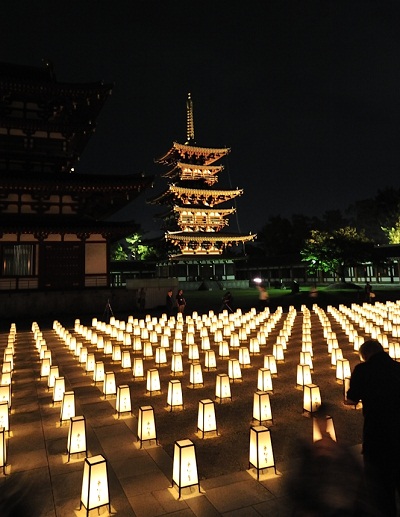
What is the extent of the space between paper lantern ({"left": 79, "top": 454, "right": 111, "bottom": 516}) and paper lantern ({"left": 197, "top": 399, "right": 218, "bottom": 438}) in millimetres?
1671

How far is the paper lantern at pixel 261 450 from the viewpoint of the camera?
3586 millimetres

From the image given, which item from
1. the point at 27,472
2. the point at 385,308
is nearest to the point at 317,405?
the point at 27,472

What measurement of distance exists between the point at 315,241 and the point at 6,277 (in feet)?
85.3

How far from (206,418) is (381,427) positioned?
7.63 ft

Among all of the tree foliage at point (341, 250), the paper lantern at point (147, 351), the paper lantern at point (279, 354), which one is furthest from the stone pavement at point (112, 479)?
the tree foliage at point (341, 250)

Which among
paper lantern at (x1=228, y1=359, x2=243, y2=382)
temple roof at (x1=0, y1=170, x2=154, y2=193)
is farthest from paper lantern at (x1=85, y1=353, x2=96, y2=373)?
temple roof at (x1=0, y1=170, x2=154, y2=193)

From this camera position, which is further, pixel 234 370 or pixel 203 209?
pixel 203 209

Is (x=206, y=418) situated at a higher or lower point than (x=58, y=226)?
lower

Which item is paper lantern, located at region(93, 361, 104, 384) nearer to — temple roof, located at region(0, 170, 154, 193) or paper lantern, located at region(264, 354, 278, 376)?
paper lantern, located at region(264, 354, 278, 376)

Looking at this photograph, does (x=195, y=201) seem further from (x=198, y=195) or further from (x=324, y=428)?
(x=324, y=428)

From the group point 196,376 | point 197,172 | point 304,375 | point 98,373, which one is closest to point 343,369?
point 304,375

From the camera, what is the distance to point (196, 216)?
40.6 metres

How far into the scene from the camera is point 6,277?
1755cm

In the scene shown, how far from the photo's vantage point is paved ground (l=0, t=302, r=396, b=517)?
3164 millimetres
